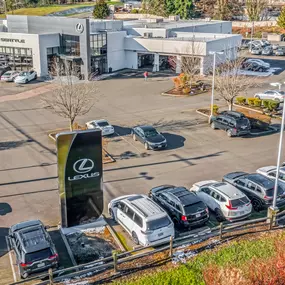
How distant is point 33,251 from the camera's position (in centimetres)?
1452

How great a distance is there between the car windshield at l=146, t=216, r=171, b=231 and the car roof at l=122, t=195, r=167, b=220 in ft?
0.59

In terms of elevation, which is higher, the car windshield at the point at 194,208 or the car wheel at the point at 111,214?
the car windshield at the point at 194,208

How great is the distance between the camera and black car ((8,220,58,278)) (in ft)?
47.1

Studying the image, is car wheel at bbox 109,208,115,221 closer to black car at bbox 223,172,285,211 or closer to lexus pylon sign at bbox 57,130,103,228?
lexus pylon sign at bbox 57,130,103,228

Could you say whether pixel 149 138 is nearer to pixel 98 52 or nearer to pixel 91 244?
pixel 91 244

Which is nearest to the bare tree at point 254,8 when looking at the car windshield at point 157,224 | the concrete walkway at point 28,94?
the concrete walkway at point 28,94

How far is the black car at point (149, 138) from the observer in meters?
26.6

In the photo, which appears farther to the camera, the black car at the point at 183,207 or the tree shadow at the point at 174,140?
the tree shadow at the point at 174,140

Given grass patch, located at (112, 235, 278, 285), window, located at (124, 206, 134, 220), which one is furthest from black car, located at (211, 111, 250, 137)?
window, located at (124, 206, 134, 220)

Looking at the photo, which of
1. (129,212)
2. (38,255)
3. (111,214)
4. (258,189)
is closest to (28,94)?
(111,214)

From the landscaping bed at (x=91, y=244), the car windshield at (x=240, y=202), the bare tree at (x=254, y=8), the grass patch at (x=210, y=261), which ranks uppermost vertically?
the bare tree at (x=254, y=8)

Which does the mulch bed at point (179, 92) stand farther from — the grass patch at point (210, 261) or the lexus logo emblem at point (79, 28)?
the grass patch at point (210, 261)

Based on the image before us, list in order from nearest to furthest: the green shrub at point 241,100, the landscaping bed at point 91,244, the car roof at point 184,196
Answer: the landscaping bed at point 91,244
the car roof at point 184,196
the green shrub at point 241,100

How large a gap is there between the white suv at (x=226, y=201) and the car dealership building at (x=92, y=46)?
27711 millimetres
